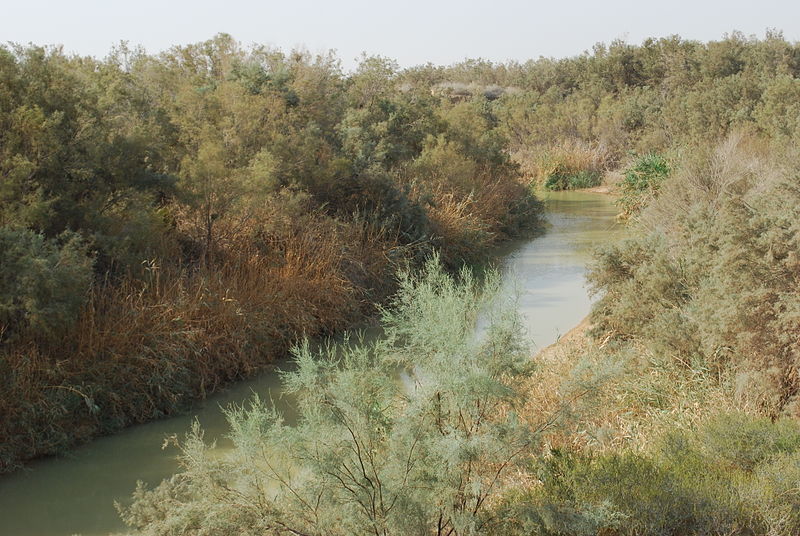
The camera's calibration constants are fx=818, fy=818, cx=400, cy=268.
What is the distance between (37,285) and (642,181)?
19.5 m

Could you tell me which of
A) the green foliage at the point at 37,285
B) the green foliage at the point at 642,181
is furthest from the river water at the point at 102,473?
the green foliage at the point at 642,181

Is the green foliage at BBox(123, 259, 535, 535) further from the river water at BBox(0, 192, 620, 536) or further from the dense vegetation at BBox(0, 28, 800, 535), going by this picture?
the river water at BBox(0, 192, 620, 536)

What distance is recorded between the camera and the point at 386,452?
15.3 feet

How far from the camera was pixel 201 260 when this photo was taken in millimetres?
11133

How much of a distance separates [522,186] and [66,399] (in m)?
17.7

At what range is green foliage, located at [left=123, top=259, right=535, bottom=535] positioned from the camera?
429 cm

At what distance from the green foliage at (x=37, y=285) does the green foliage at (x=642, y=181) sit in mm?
16875

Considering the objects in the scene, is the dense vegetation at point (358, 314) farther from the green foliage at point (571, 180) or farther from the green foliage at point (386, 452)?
the green foliage at point (571, 180)

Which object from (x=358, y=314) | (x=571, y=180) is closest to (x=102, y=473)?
(x=358, y=314)

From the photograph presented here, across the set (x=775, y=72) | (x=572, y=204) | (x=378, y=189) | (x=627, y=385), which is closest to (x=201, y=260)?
(x=378, y=189)

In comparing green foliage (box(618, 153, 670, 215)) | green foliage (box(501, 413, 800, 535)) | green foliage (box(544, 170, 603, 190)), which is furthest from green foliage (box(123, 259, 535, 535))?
green foliage (box(544, 170, 603, 190))

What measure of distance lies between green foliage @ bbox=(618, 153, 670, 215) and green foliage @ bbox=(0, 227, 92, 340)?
16875 millimetres

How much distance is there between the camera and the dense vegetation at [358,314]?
447 centimetres

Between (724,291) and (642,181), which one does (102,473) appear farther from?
(642,181)
